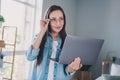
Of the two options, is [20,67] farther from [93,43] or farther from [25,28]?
[93,43]

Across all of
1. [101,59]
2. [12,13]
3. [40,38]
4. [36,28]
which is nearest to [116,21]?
[101,59]

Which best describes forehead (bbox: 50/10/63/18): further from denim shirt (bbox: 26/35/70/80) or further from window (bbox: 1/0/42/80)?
window (bbox: 1/0/42/80)

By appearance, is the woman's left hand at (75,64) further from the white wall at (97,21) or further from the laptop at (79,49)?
the white wall at (97,21)

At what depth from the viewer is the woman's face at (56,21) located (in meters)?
1.40

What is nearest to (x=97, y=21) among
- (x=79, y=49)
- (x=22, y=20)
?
(x=22, y=20)

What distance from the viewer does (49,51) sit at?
4.62 feet

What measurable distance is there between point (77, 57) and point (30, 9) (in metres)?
1.99

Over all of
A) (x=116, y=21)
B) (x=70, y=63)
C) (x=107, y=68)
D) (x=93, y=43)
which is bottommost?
(x=107, y=68)

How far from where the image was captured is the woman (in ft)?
4.51

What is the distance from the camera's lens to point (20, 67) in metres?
3.07

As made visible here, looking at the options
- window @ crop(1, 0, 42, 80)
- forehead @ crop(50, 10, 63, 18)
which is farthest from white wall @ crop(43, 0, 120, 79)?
forehead @ crop(50, 10, 63, 18)

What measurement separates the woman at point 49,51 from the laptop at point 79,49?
47 mm

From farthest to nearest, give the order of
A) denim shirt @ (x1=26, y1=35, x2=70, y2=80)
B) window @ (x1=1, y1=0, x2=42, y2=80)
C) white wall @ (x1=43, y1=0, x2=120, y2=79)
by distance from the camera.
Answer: white wall @ (x1=43, y1=0, x2=120, y2=79) → window @ (x1=1, y1=0, x2=42, y2=80) → denim shirt @ (x1=26, y1=35, x2=70, y2=80)

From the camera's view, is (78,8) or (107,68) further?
(78,8)
